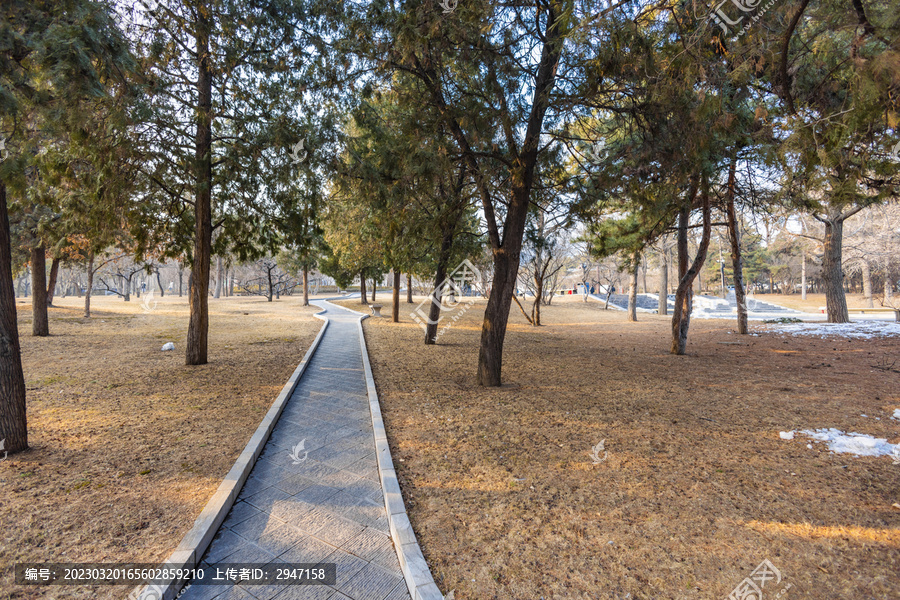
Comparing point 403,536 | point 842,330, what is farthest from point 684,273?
point 403,536

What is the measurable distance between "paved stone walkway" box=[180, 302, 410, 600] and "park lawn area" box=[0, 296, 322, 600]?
0.35 metres

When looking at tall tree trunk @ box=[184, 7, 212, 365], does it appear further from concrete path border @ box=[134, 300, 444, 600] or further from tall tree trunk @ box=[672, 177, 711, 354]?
tall tree trunk @ box=[672, 177, 711, 354]

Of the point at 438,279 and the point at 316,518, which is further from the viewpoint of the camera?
the point at 438,279

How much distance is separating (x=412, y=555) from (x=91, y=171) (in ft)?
26.2

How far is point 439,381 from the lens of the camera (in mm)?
7613

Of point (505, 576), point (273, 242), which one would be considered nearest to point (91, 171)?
point (273, 242)

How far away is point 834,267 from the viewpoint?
13477mm

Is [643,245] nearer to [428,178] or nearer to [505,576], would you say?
[428,178]

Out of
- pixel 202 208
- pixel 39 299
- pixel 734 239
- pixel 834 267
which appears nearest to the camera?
pixel 202 208

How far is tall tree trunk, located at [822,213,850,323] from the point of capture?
43.4 ft

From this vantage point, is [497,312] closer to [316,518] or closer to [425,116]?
[425,116]

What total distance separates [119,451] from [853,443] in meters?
Result: 7.68

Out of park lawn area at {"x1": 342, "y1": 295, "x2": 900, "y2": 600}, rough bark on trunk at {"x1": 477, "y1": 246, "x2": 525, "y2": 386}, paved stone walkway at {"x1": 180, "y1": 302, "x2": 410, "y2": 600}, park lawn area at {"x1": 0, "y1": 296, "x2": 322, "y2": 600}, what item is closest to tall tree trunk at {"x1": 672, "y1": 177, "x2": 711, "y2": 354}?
park lawn area at {"x1": 342, "y1": 295, "x2": 900, "y2": 600}

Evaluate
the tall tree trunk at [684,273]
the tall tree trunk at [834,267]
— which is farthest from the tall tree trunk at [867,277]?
the tall tree trunk at [684,273]
